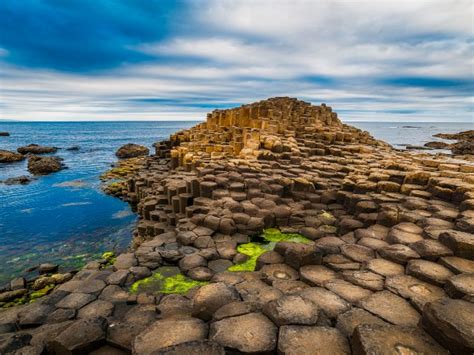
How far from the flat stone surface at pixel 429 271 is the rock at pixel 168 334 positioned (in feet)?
10.8

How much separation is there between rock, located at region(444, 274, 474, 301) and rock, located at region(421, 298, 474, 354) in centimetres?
67

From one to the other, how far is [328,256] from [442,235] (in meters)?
2.05

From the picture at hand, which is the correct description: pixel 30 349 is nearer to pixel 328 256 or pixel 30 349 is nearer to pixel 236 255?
pixel 236 255

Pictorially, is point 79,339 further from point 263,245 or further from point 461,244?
point 461,244

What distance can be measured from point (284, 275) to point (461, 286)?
2.49m

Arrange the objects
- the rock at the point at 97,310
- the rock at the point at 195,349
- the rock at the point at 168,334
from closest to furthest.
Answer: the rock at the point at 195,349 < the rock at the point at 168,334 < the rock at the point at 97,310

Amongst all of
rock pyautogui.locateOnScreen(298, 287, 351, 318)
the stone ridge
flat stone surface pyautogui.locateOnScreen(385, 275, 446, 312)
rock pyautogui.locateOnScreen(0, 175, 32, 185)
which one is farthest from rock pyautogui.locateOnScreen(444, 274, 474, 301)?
rock pyautogui.locateOnScreen(0, 175, 32, 185)

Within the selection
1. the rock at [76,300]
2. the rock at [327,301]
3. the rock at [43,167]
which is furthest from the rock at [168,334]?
the rock at [43,167]

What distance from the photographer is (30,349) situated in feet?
11.3

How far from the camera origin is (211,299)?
3.64 metres

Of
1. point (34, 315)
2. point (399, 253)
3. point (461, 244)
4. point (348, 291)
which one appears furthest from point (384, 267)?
point (34, 315)

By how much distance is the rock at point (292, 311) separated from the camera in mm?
3141

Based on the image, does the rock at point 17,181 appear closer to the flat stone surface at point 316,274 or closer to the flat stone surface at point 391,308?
the flat stone surface at point 316,274

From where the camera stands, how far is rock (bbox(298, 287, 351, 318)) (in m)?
3.52
